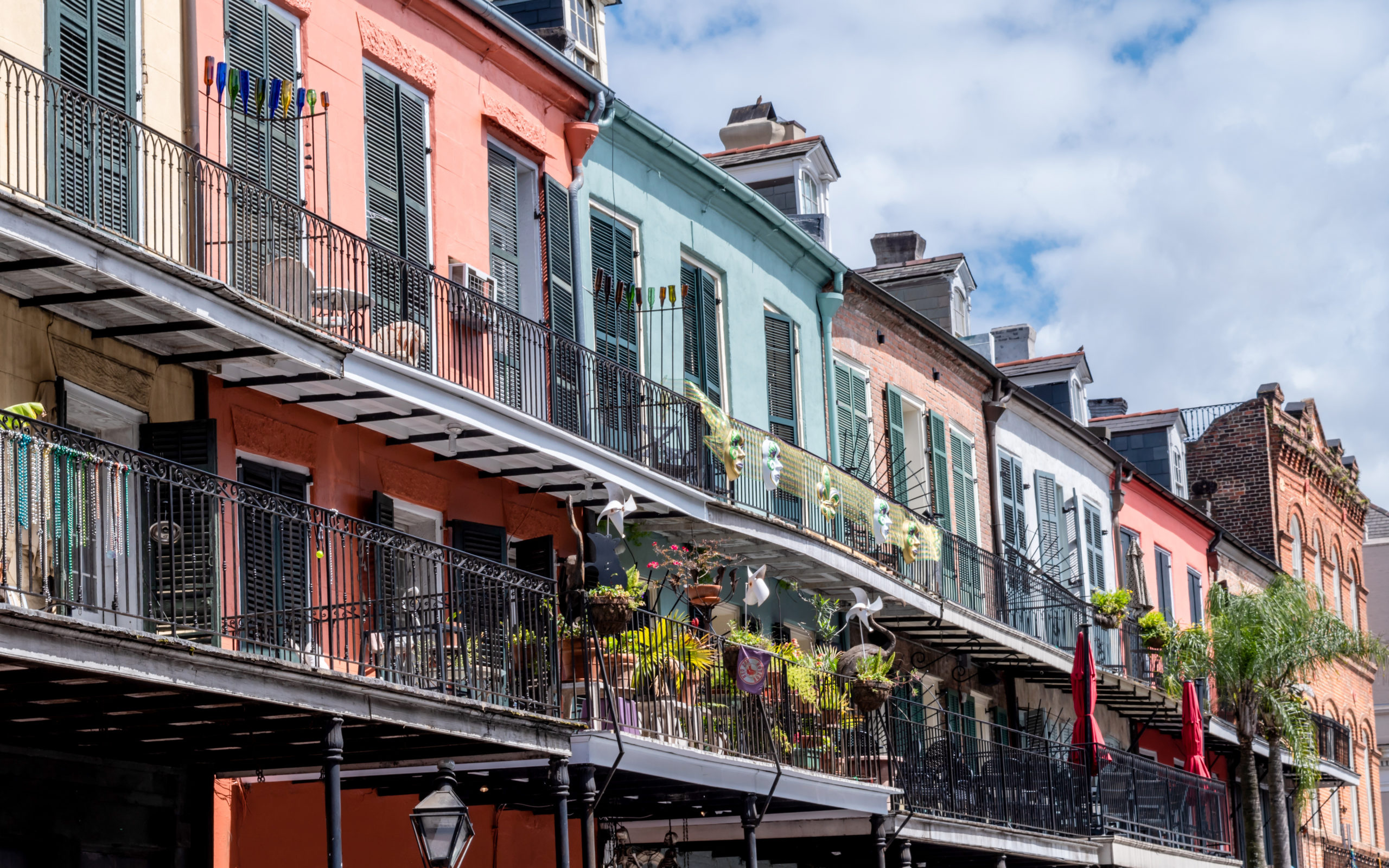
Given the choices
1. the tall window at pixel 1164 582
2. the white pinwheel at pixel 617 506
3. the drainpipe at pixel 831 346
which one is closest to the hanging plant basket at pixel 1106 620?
the tall window at pixel 1164 582

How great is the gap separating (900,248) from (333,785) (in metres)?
22.0

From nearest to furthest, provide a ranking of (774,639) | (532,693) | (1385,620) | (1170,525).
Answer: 1. (532,693)
2. (774,639)
3. (1170,525)
4. (1385,620)

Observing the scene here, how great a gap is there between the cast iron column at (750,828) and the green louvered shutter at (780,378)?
6.32 metres

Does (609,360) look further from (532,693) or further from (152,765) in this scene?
(152,765)

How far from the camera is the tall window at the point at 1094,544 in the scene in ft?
104

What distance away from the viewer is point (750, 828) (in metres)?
16.4

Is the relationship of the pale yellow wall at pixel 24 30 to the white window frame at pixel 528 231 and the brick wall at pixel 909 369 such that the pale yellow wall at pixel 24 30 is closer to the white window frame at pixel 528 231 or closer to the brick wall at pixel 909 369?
the white window frame at pixel 528 231

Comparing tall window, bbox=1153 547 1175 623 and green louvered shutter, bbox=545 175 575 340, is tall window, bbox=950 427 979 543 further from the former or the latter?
green louvered shutter, bbox=545 175 575 340

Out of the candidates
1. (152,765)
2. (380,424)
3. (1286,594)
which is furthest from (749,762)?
(1286,594)

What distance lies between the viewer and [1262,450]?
139 feet

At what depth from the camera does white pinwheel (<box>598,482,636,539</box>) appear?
15.9 meters

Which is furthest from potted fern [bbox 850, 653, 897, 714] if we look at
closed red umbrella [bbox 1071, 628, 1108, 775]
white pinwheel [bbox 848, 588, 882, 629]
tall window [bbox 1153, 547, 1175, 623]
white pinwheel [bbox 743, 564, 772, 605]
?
tall window [bbox 1153, 547, 1175, 623]

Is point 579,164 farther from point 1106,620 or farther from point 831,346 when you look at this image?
point 1106,620

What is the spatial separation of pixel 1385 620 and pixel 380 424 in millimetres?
42742
